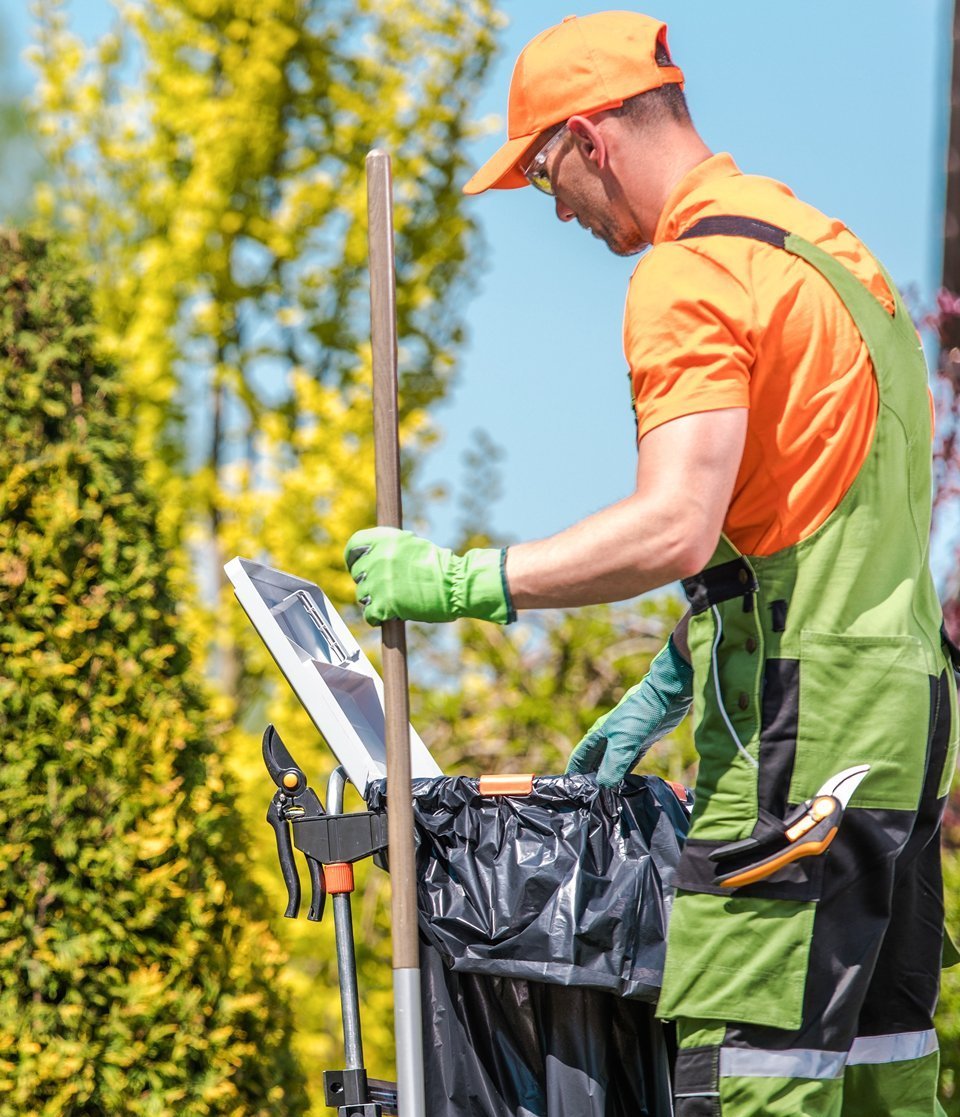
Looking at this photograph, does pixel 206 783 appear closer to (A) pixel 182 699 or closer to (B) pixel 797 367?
(A) pixel 182 699

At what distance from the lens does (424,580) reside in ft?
6.41

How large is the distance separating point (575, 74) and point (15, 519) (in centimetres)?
180

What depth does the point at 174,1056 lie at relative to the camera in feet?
9.87

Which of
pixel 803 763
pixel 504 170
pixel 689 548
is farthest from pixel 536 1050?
pixel 504 170

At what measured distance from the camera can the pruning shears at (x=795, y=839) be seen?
71.7 inches

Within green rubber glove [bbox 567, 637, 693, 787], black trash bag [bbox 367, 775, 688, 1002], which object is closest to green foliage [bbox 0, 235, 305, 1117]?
black trash bag [bbox 367, 775, 688, 1002]

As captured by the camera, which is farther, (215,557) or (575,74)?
(215,557)

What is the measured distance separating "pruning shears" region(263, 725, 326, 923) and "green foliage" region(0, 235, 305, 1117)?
2.62 feet

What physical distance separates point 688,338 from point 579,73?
47 cm

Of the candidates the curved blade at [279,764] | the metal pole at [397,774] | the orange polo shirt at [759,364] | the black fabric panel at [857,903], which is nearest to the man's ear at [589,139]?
the orange polo shirt at [759,364]

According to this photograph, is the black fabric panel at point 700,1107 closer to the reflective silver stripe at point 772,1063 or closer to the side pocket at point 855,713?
the reflective silver stripe at point 772,1063

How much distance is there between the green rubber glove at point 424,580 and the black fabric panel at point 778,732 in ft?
1.25

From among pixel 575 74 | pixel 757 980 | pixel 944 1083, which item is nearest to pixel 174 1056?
pixel 757 980

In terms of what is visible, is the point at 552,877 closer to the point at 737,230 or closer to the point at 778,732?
the point at 778,732
